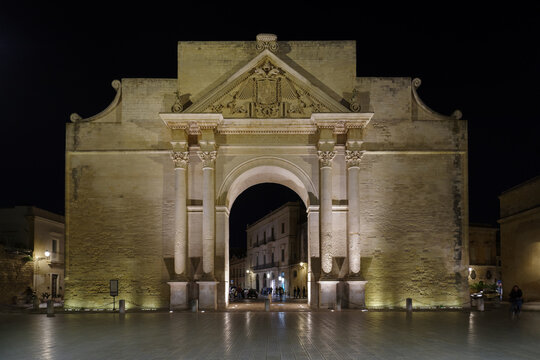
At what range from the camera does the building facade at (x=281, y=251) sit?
182ft

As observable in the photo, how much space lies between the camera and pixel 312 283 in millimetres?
26469

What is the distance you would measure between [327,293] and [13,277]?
21463mm

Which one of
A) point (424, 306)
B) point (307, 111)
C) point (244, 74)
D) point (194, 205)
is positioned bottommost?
point (424, 306)

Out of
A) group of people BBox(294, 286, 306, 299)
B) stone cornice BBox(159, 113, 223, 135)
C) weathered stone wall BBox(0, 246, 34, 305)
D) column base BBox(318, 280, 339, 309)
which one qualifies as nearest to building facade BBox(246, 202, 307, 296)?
group of people BBox(294, 286, 306, 299)

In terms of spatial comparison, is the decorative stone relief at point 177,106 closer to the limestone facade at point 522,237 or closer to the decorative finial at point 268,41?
the decorative finial at point 268,41

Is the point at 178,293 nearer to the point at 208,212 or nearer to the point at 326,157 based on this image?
the point at 208,212

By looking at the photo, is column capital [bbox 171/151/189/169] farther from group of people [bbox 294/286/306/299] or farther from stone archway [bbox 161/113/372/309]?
group of people [bbox 294/286/306/299]

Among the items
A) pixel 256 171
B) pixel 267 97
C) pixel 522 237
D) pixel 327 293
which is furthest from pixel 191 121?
pixel 522 237

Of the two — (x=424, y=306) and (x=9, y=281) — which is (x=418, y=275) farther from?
(x=9, y=281)

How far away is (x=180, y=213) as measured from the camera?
1030 inches

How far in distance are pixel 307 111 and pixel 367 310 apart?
9151 mm

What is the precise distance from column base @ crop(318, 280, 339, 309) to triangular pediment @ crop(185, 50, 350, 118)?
751 centimetres

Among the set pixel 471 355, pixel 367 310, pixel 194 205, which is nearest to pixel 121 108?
pixel 194 205

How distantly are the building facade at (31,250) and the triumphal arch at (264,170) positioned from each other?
479 inches
